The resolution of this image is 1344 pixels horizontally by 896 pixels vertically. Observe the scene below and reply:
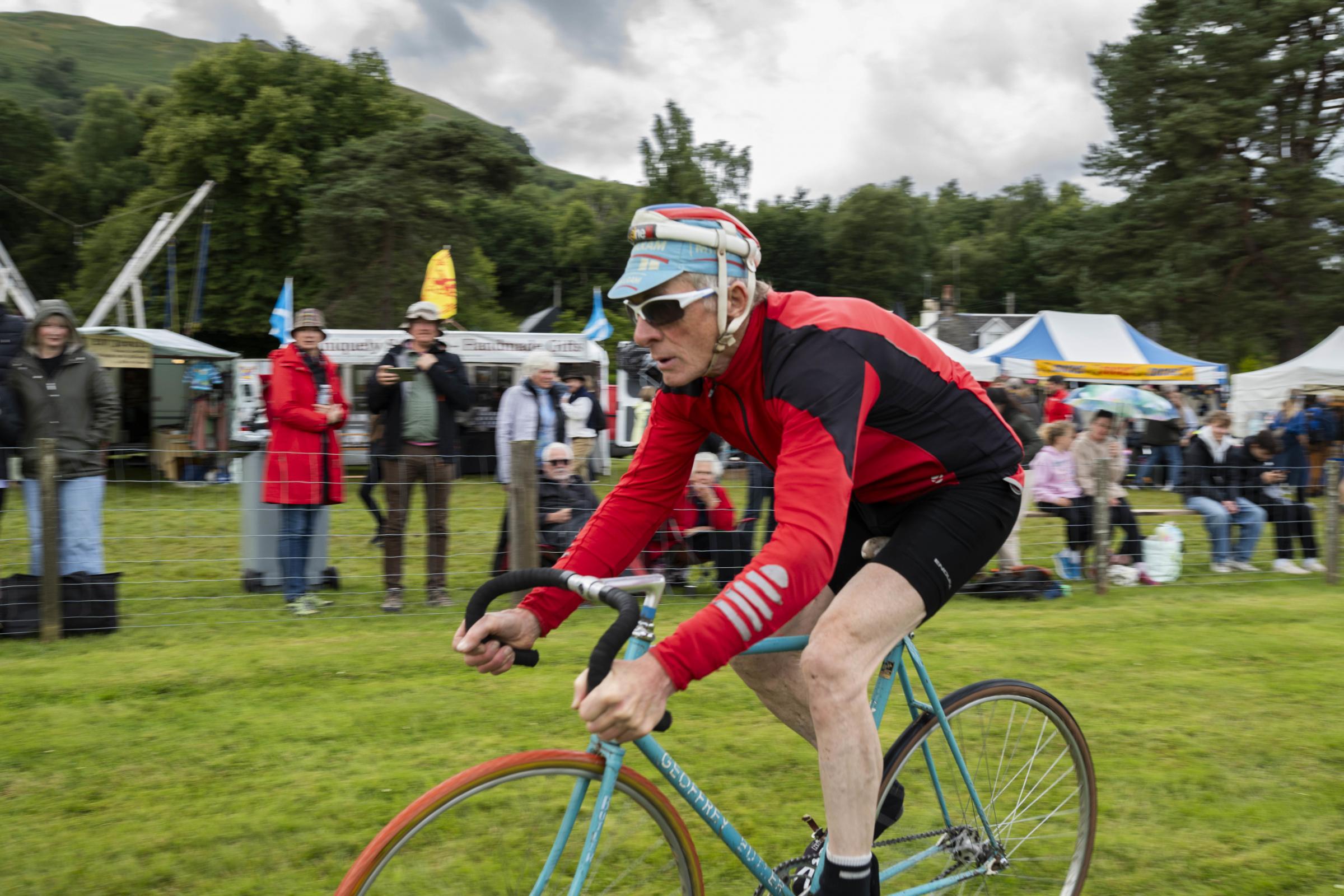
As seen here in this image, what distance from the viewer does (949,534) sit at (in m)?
2.84

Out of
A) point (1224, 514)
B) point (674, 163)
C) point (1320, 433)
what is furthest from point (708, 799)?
point (674, 163)

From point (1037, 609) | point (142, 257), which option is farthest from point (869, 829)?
point (142, 257)

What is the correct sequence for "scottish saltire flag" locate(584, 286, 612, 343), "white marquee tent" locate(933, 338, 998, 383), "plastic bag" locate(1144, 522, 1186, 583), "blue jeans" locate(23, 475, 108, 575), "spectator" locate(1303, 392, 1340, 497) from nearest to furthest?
"blue jeans" locate(23, 475, 108, 575)
"plastic bag" locate(1144, 522, 1186, 583)
"spectator" locate(1303, 392, 1340, 497)
"white marquee tent" locate(933, 338, 998, 383)
"scottish saltire flag" locate(584, 286, 612, 343)

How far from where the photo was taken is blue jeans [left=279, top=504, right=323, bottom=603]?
7.96 metres

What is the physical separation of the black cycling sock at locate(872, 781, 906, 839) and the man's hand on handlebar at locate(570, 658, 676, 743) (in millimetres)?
1113

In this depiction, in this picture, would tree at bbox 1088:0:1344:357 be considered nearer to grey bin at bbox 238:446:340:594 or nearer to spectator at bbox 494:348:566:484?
spectator at bbox 494:348:566:484

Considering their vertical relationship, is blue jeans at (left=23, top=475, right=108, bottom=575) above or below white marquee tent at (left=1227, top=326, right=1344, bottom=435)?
below

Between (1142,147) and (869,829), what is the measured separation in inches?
1593

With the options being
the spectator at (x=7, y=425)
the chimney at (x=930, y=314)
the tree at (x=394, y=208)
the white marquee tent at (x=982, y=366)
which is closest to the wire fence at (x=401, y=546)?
the spectator at (x=7, y=425)

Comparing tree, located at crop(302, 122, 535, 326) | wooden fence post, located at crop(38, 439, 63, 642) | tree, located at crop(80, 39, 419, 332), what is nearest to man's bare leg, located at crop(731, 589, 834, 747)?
wooden fence post, located at crop(38, 439, 63, 642)

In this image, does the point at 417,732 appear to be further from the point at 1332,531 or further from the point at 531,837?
the point at 1332,531

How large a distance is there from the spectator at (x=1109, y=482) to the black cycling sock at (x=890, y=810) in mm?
7584

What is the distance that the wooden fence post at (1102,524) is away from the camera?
9.78m

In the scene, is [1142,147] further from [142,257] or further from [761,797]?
[761,797]
